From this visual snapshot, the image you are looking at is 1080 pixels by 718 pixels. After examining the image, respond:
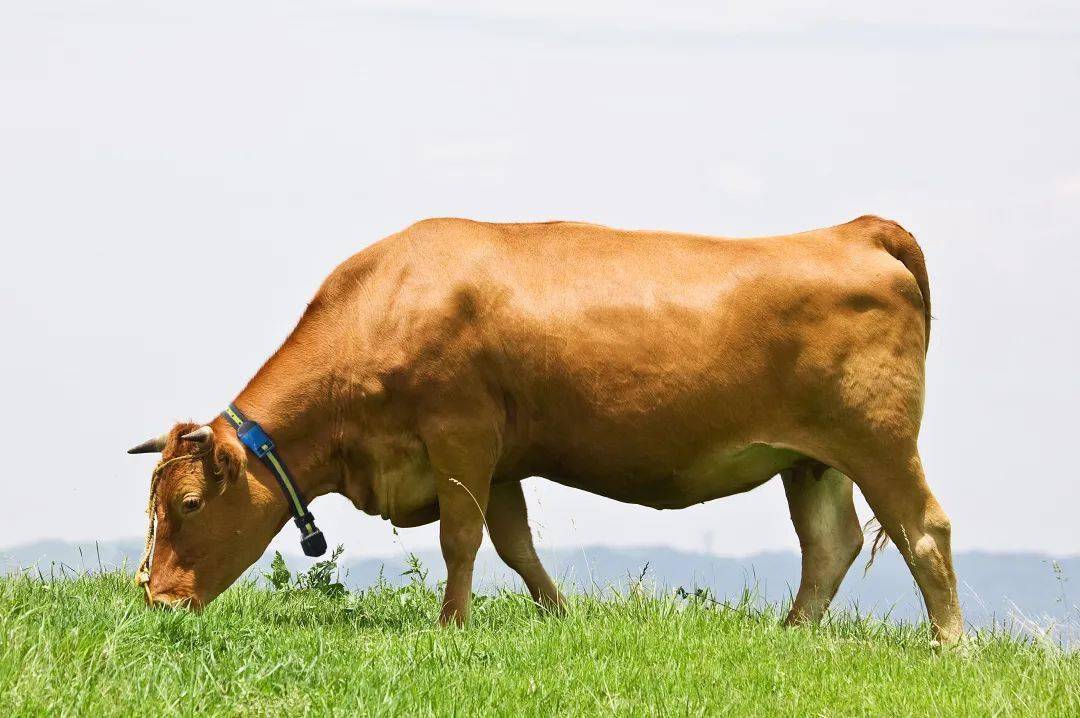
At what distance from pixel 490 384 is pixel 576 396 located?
531mm

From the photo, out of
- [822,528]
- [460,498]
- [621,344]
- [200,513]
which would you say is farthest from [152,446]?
[822,528]

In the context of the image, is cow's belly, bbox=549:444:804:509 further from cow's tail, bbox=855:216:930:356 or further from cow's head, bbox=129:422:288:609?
cow's head, bbox=129:422:288:609

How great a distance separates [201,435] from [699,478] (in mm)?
3097

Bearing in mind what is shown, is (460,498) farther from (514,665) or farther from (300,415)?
(514,665)

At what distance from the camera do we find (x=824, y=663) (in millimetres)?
7594

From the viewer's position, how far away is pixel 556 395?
28.3 feet

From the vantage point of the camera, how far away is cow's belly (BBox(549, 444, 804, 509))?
8.80 m

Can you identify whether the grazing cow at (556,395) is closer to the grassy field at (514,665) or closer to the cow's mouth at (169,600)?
the cow's mouth at (169,600)

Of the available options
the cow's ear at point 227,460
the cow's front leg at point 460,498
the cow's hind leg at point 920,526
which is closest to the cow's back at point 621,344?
the cow's front leg at point 460,498

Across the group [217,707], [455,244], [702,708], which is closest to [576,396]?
[455,244]

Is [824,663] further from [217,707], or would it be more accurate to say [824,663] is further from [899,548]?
[217,707]

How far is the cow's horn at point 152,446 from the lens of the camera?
29.3 feet

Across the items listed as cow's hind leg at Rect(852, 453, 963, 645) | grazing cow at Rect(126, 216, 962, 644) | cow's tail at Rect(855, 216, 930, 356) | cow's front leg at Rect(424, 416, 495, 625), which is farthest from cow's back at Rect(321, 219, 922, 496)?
cow's hind leg at Rect(852, 453, 963, 645)

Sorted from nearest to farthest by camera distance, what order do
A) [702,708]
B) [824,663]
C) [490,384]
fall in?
[702,708] → [824,663] → [490,384]
